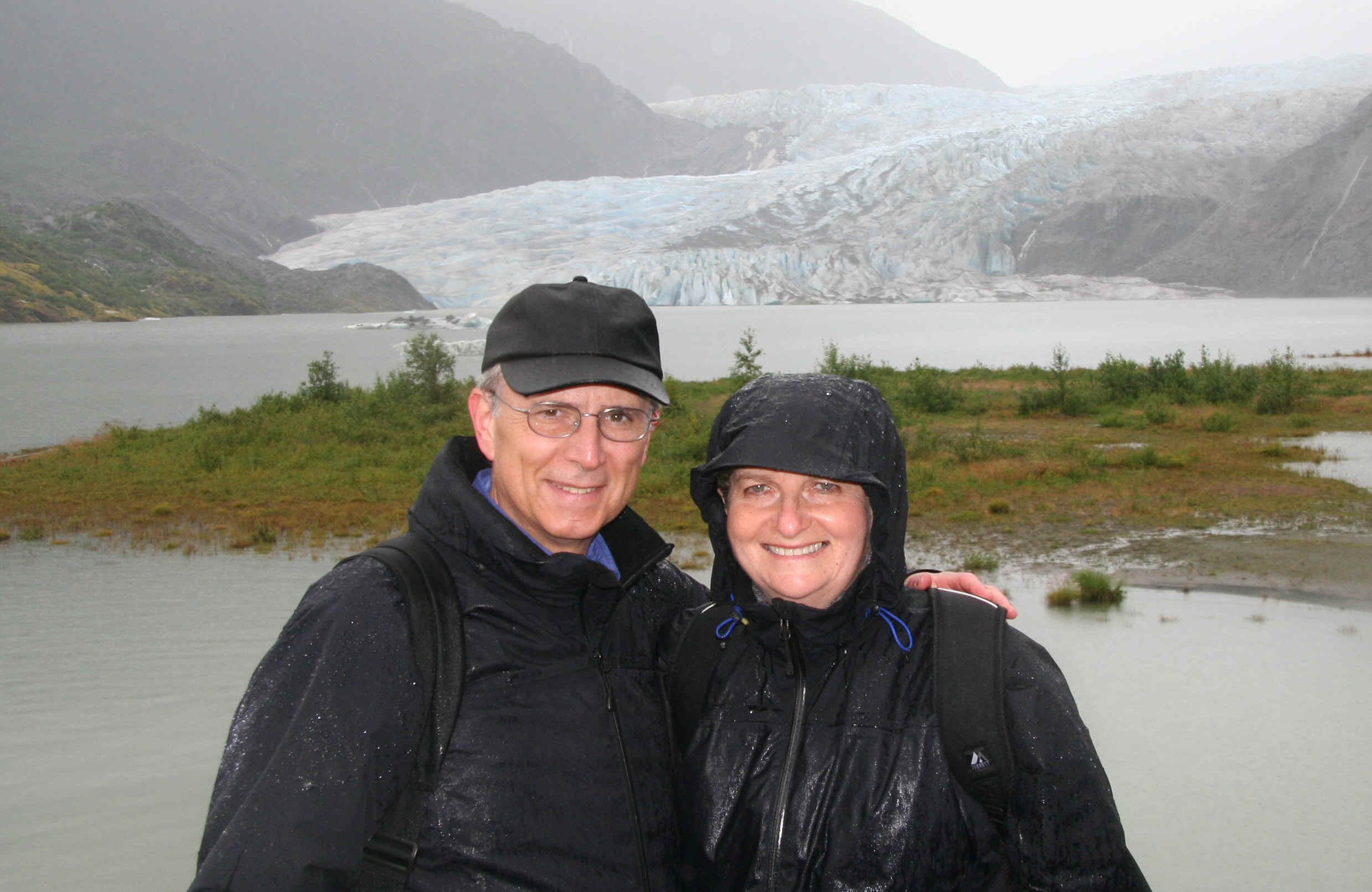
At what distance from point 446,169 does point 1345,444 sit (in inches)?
7300

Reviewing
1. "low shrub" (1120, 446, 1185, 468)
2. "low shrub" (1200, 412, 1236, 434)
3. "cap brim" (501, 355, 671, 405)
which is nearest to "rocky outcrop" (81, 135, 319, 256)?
"low shrub" (1200, 412, 1236, 434)

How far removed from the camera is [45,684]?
18.7 feet

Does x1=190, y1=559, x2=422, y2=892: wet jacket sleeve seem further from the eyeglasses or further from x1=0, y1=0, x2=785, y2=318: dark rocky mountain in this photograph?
x1=0, y1=0, x2=785, y2=318: dark rocky mountain

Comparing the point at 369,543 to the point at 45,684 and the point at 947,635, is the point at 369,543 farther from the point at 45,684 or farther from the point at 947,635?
the point at 947,635

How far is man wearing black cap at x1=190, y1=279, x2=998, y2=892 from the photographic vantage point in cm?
128

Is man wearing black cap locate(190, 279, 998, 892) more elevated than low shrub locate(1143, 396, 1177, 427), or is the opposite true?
man wearing black cap locate(190, 279, 998, 892)

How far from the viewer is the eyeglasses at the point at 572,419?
174 cm

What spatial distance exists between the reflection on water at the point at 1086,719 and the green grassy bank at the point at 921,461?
206 centimetres

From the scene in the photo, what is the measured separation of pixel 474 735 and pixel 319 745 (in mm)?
217

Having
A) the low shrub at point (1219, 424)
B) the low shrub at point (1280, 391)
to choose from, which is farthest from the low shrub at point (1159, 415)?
the low shrub at point (1280, 391)

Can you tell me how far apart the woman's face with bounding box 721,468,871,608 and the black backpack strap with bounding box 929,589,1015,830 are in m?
0.21

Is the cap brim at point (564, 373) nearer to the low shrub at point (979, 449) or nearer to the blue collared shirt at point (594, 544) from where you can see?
the blue collared shirt at point (594, 544)

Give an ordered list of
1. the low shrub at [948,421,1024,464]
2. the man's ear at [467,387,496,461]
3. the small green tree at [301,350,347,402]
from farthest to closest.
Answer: the small green tree at [301,350,347,402] < the low shrub at [948,421,1024,464] < the man's ear at [467,387,496,461]

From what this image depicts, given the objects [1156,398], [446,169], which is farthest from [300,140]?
[1156,398]
